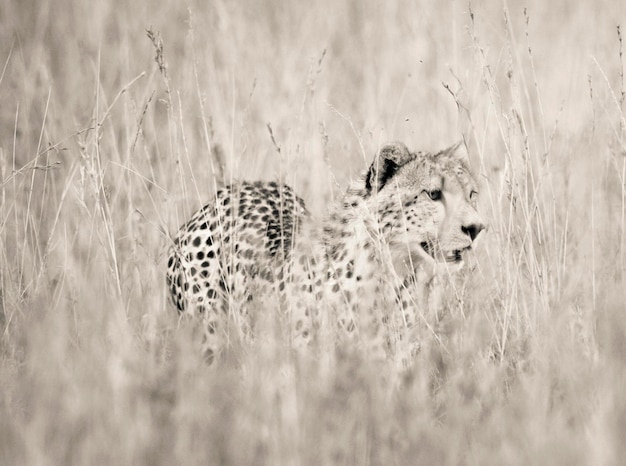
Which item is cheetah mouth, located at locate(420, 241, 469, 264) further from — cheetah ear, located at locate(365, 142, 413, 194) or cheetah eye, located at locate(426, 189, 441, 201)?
cheetah ear, located at locate(365, 142, 413, 194)

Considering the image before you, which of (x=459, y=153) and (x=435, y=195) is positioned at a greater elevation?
(x=459, y=153)

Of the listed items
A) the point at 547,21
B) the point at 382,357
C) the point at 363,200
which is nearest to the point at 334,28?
the point at 547,21

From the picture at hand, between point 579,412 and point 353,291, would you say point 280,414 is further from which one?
point 353,291

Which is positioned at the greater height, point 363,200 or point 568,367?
point 363,200

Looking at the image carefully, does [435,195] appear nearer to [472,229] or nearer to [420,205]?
[420,205]

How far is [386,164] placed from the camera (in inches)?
136

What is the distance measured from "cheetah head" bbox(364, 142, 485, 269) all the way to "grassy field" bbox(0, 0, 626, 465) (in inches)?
4.7

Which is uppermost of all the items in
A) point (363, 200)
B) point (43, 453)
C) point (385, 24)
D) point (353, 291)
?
point (385, 24)

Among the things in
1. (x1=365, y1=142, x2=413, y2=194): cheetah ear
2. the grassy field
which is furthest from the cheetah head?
the grassy field

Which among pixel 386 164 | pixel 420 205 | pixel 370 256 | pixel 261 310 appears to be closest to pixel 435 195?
pixel 420 205

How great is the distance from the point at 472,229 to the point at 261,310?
2.69 ft

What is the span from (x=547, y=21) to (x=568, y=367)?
5.01 meters

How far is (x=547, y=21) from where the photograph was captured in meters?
6.86

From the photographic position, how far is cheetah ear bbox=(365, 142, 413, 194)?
11.2ft
